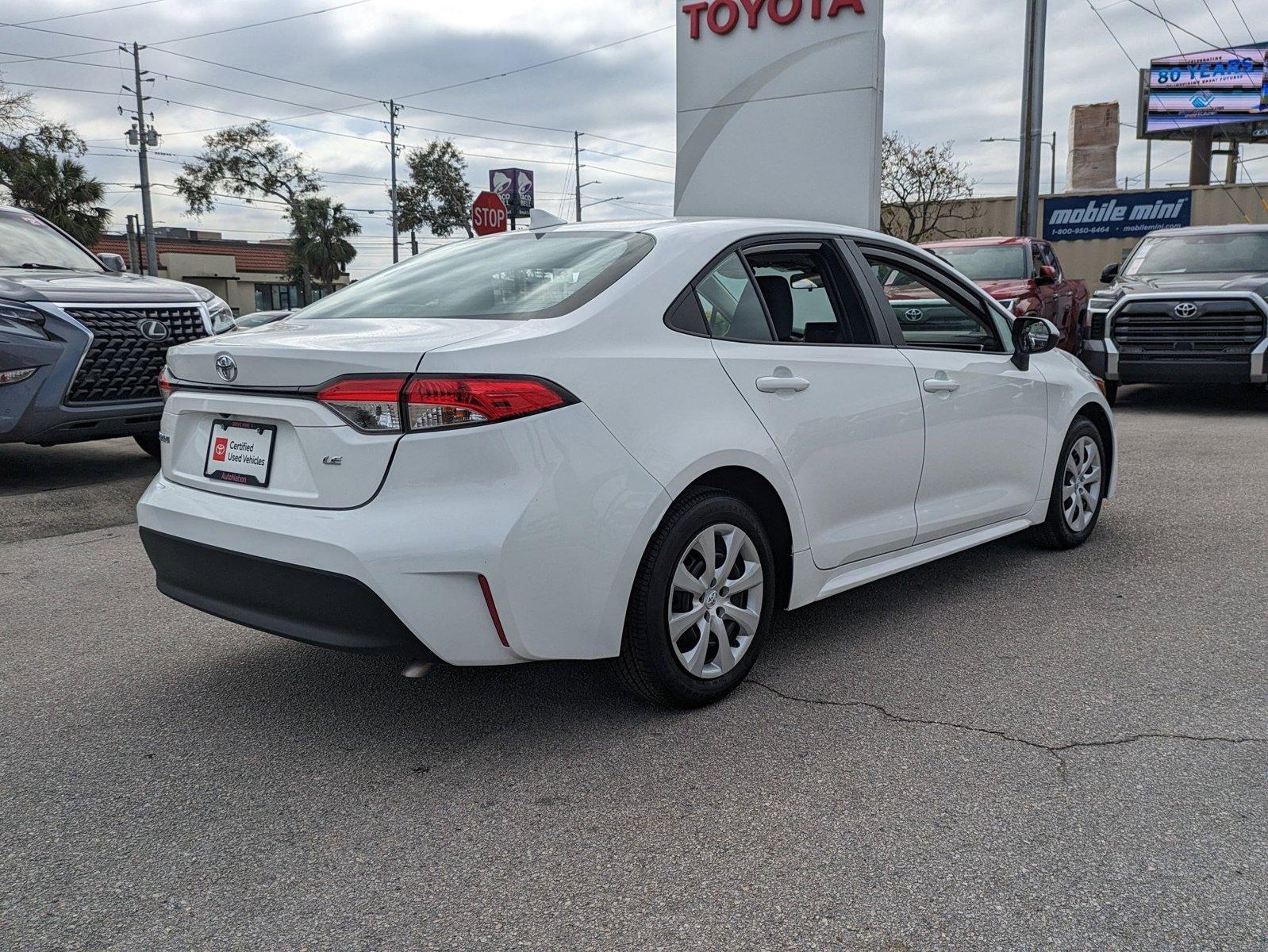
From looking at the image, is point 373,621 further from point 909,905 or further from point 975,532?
point 975,532

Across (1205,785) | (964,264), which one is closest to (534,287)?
(1205,785)

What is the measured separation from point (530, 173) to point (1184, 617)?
18665mm

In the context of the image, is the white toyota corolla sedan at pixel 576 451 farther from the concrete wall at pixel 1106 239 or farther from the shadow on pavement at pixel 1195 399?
the concrete wall at pixel 1106 239

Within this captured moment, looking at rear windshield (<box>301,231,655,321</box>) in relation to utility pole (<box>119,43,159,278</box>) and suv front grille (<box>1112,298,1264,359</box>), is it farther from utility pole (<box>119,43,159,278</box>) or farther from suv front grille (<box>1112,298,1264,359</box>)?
utility pole (<box>119,43,159,278</box>)

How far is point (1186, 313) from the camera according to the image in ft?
37.0

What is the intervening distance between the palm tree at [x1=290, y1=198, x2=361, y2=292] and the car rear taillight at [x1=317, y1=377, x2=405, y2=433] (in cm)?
5987

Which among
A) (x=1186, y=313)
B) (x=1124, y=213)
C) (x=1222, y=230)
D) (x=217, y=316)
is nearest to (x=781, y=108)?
(x=1186, y=313)

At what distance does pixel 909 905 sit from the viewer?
240 cm

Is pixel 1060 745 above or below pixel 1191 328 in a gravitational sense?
below

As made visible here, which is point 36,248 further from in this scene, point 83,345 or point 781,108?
point 781,108

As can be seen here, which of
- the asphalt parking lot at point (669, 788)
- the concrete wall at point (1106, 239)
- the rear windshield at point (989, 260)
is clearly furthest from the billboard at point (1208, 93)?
the asphalt parking lot at point (669, 788)

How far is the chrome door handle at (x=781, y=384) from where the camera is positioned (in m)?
3.57

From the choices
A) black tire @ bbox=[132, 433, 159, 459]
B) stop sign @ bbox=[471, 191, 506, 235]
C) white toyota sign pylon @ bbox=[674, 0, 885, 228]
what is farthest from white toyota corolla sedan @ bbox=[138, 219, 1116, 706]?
stop sign @ bbox=[471, 191, 506, 235]

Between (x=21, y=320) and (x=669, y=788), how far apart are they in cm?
608
